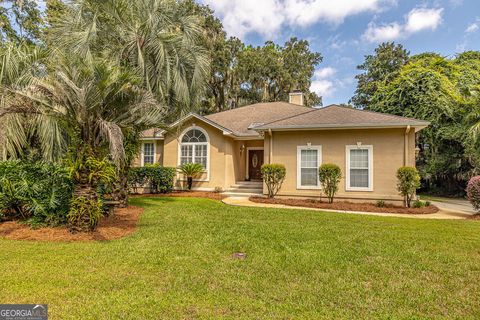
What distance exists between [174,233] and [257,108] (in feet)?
48.5

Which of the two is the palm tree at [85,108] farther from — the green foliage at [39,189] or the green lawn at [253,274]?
the green lawn at [253,274]

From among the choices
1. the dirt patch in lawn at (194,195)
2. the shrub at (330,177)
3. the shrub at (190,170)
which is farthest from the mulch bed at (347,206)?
the shrub at (190,170)

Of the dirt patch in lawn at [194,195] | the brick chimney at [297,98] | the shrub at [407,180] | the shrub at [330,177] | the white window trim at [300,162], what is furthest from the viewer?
the brick chimney at [297,98]

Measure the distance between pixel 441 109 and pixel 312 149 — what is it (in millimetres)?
10995

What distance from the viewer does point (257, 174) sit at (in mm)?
17047

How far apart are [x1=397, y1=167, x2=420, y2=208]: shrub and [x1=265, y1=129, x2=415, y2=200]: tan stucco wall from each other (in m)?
0.55

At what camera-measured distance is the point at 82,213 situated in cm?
630

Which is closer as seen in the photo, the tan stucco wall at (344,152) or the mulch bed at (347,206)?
the mulch bed at (347,206)

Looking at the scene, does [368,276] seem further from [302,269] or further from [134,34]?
[134,34]

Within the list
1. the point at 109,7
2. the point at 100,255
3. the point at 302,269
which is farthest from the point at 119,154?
the point at 109,7

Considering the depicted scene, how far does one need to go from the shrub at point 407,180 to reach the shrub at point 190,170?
921 centimetres

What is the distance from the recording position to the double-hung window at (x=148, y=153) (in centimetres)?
1698

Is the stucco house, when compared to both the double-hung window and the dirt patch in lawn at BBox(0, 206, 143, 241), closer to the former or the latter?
the double-hung window

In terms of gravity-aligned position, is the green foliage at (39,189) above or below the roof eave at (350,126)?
below
